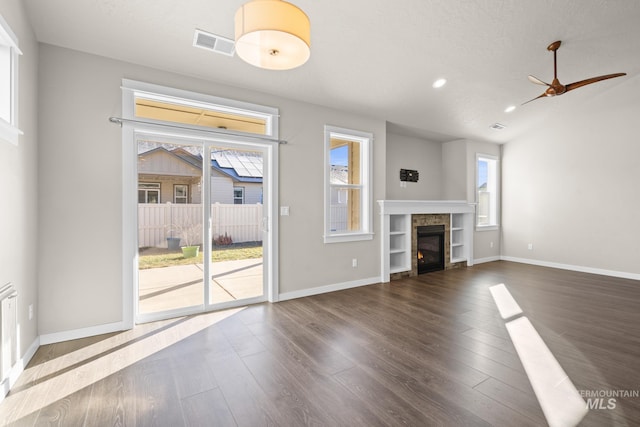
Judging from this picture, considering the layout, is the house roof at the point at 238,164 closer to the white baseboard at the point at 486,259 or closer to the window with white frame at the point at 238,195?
the window with white frame at the point at 238,195

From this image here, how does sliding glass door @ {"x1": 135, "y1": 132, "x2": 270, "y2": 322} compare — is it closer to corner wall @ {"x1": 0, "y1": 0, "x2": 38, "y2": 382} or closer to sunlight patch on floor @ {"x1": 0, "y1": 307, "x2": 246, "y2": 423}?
sunlight patch on floor @ {"x1": 0, "y1": 307, "x2": 246, "y2": 423}

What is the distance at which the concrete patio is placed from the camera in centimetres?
345

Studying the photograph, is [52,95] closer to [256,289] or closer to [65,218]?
[65,218]

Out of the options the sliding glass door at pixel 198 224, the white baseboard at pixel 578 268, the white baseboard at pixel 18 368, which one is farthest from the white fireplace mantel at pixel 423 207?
the white baseboard at pixel 18 368

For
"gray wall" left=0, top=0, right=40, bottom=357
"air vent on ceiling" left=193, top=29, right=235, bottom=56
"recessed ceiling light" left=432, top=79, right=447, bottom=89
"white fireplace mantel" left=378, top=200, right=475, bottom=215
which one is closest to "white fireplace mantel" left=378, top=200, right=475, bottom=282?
"white fireplace mantel" left=378, top=200, right=475, bottom=215

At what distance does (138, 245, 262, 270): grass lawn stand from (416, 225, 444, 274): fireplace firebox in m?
3.22

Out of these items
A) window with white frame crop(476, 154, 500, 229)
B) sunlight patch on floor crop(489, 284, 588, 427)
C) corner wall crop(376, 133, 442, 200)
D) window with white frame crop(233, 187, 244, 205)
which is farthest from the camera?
window with white frame crop(476, 154, 500, 229)

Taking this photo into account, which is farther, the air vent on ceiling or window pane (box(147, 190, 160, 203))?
window pane (box(147, 190, 160, 203))

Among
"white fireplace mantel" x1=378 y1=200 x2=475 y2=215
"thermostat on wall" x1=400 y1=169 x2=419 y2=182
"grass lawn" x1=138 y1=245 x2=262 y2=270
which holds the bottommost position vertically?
"grass lawn" x1=138 y1=245 x2=262 y2=270

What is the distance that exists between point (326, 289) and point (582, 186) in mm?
5479

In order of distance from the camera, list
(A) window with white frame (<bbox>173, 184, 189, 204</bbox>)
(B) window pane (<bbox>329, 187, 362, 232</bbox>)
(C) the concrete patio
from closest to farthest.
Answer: (C) the concrete patio → (A) window with white frame (<bbox>173, 184, 189, 204</bbox>) → (B) window pane (<bbox>329, 187, 362, 232</bbox>)

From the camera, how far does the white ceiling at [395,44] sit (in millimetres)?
2758

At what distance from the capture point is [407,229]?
5.60 meters

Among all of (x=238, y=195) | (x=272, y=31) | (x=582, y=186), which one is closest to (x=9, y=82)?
(x=272, y=31)
